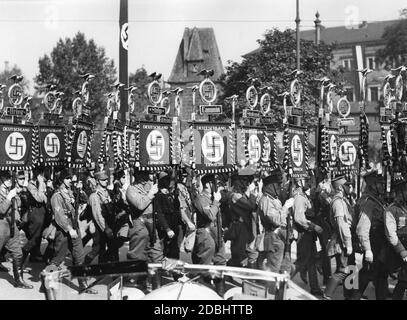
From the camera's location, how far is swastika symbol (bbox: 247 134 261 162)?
41.5ft

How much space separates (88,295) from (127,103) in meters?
8.42

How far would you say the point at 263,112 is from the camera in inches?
531

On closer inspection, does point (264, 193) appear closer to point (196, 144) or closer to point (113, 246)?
point (196, 144)

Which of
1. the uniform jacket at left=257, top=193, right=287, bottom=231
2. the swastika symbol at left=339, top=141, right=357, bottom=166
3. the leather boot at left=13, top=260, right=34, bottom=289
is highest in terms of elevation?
the swastika symbol at left=339, top=141, right=357, bottom=166

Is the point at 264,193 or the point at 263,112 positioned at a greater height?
the point at 263,112

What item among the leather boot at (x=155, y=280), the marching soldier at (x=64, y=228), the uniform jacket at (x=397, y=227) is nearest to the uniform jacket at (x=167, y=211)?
the marching soldier at (x=64, y=228)

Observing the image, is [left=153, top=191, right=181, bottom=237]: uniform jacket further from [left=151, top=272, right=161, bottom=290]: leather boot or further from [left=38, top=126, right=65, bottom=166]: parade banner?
[left=151, top=272, right=161, bottom=290]: leather boot

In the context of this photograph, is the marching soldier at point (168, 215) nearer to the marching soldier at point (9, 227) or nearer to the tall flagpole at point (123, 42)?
the marching soldier at point (9, 227)

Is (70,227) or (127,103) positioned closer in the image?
(70,227)

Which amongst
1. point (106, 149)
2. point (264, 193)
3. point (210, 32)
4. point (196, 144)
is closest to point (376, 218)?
point (264, 193)

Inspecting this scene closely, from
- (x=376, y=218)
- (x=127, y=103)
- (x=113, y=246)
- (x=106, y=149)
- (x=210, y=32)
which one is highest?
(x=210, y=32)

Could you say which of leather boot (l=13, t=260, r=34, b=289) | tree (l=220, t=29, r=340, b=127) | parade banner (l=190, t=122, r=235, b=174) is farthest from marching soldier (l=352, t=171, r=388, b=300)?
tree (l=220, t=29, r=340, b=127)

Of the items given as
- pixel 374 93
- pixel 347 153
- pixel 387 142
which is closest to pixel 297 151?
pixel 387 142

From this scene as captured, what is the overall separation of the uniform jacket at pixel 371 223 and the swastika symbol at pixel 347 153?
3476mm
